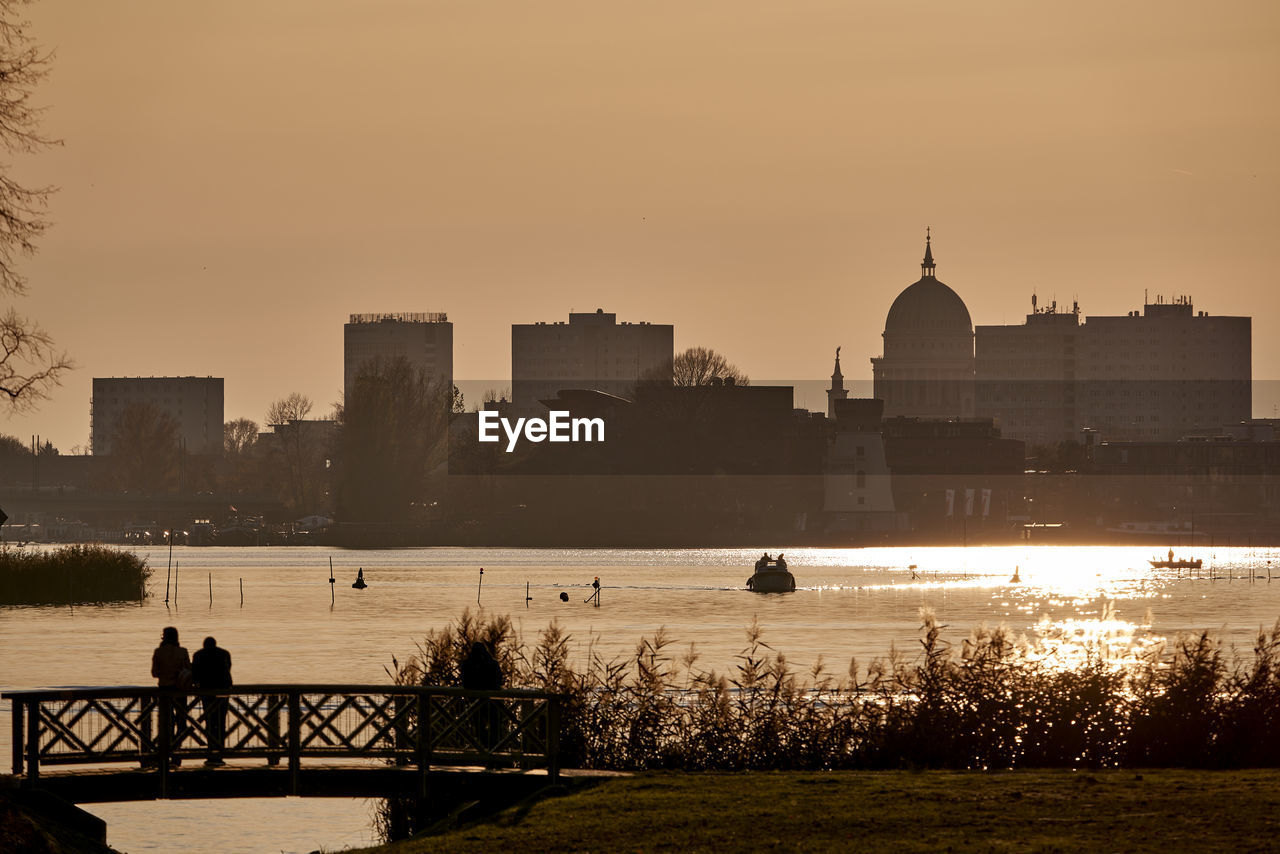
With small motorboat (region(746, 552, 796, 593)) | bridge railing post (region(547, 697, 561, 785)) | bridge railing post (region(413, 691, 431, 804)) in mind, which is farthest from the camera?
small motorboat (region(746, 552, 796, 593))

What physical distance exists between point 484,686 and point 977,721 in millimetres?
8416

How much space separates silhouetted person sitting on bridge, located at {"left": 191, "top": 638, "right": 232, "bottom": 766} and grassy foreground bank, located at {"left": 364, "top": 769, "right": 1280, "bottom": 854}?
4.99 metres

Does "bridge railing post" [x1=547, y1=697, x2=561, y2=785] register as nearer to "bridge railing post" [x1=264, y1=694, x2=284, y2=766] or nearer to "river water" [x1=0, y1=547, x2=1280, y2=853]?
"bridge railing post" [x1=264, y1=694, x2=284, y2=766]

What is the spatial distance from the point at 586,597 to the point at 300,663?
5946cm

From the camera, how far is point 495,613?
109 meters

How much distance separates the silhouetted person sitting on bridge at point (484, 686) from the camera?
97.1 feet

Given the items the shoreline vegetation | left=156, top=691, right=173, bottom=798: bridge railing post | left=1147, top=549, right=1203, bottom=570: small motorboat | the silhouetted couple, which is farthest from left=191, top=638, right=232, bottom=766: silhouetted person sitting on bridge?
left=1147, top=549, right=1203, bottom=570: small motorboat

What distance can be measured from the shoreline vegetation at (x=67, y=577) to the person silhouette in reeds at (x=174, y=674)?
74883 mm

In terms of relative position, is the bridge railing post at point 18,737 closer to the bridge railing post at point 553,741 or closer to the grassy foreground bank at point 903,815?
the grassy foreground bank at point 903,815

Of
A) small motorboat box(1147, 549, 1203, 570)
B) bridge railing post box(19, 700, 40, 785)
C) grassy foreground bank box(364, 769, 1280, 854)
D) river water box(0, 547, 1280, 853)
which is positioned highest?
small motorboat box(1147, 549, 1203, 570)

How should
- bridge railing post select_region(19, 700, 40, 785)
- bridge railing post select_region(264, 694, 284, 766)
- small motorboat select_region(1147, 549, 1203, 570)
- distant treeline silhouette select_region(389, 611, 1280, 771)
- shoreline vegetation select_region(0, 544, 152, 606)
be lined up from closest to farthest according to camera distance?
1. bridge railing post select_region(19, 700, 40, 785)
2. bridge railing post select_region(264, 694, 284, 766)
3. distant treeline silhouette select_region(389, 611, 1280, 771)
4. shoreline vegetation select_region(0, 544, 152, 606)
5. small motorboat select_region(1147, 549, 1203, 570)

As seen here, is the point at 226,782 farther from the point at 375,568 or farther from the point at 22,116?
the point at 375,568

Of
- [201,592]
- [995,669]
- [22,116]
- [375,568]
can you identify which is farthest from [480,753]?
[375,568]

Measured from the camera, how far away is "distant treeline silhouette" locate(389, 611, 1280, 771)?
3203 cm
